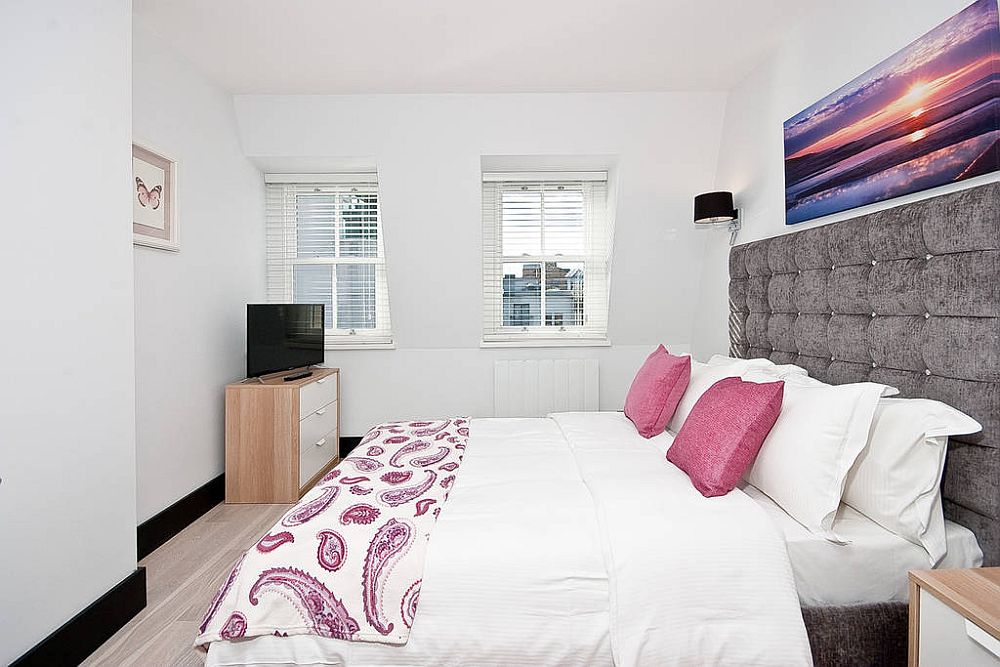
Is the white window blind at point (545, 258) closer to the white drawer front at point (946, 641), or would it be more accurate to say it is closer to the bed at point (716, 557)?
the bed at point (716, 557)

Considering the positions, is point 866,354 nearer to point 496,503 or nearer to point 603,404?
point 496,503

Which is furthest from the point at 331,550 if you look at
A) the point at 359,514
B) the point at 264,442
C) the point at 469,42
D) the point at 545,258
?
the point at 545,258

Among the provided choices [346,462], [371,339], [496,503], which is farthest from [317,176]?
[496,503]

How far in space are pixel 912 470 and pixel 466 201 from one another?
2.96 m

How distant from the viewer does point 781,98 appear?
2.98 m

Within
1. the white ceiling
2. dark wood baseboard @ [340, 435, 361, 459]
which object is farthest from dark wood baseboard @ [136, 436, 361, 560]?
the white ceiling

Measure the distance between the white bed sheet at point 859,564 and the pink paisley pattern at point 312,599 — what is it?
4.13ft

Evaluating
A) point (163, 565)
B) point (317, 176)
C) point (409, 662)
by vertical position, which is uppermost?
point (317, 176)

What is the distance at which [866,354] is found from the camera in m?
2.13

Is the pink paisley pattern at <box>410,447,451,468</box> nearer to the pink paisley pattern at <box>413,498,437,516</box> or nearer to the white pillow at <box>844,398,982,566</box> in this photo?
the pink paisley pattern at <box>413,498,437,516</box>

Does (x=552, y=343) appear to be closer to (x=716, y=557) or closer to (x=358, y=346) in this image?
(x=358, y=346)

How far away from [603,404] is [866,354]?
95.6 inches

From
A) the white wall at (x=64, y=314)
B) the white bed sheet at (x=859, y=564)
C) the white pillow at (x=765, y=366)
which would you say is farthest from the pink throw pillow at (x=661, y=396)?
the white wall at (x=64, y=314)

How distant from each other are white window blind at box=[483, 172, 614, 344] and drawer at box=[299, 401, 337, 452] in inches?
49.4
